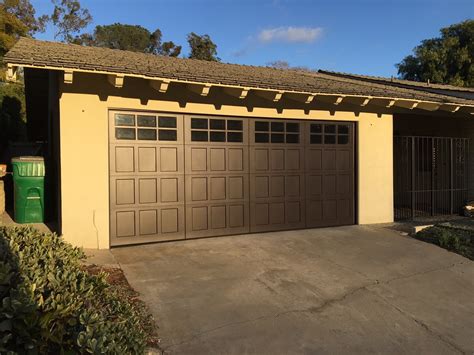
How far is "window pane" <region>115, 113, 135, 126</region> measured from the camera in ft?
23.3

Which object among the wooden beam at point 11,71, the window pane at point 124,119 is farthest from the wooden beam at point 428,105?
the wooden beam at point 11,71

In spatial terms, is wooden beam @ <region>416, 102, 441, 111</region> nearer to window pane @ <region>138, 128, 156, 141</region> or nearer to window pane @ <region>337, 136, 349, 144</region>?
window pane @ <region>337, 136, 349, 144</region>

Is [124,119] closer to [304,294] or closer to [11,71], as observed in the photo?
[11,71]

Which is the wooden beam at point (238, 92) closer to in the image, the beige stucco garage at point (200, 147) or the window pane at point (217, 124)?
the beige stucco garage at point (200, 147)

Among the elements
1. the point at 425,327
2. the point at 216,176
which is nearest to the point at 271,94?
the point at 216,176

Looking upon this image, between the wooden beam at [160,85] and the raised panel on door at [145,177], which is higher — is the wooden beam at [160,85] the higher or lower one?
the higher one

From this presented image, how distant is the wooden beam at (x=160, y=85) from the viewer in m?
6.66

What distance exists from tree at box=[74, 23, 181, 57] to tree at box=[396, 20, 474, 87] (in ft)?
81.5

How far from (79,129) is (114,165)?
31.6 inches

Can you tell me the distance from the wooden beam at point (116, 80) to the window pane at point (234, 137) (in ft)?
7.69

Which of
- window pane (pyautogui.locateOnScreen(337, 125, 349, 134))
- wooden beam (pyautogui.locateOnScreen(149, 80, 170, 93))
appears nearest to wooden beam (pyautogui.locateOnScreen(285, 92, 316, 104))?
window pane (pyautogui.locateOnScreen(337, 125, 349, 134))

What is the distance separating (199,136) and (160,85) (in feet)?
4.60

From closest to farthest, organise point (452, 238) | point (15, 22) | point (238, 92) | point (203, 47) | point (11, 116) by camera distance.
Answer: point (238, 92)
point (452, 238)
point (11, 116)
point (15, 22)
point (203, 47)

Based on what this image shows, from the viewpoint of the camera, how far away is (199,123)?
7816mm
